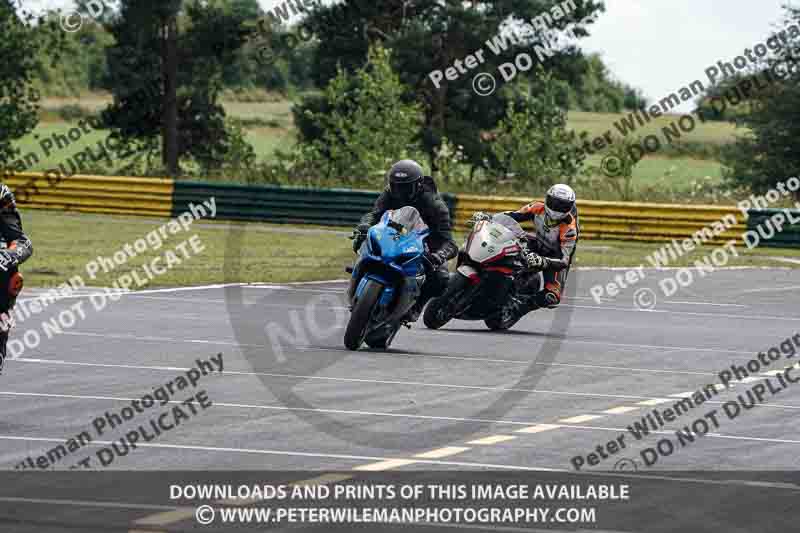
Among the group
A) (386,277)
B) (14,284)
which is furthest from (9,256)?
(386,277)

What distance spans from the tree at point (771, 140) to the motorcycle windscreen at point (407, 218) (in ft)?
129

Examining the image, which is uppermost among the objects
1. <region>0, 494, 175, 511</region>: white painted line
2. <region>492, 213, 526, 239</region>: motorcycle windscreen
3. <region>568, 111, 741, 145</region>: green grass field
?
<region>492, 213, 526, 239</region>: motorcycle windscreen

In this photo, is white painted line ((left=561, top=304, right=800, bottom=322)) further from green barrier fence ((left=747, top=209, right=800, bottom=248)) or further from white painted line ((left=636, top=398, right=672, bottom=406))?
green barrier fence ((left=747, top=209, right=800, bottom=248))

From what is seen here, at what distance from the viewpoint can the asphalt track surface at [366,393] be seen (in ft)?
34.1

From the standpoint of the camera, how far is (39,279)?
25.2m

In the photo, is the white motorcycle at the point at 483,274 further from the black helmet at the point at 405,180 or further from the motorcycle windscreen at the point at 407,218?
the motorcycle windscreen at the point at 407,218

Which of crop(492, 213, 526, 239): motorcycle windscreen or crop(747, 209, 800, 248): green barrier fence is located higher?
crop(492, 213, 526, 239): motorcycle windscreen

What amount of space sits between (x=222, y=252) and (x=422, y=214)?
15.0 meters

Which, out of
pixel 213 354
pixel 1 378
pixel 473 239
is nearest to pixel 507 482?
pixel 1 378

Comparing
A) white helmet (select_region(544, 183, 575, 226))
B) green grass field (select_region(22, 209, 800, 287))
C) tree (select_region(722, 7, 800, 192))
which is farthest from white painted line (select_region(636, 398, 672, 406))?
tree (select_region(722, 7, 800, 192))

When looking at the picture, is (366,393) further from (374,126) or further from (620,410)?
(374,126)

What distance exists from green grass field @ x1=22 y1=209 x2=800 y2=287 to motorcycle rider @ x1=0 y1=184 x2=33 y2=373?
458 inches

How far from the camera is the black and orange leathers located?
2008 centimetres

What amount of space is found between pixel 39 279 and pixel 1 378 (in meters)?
11.1
